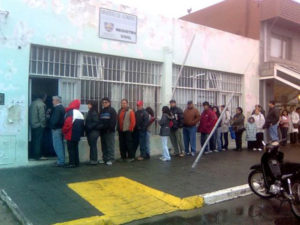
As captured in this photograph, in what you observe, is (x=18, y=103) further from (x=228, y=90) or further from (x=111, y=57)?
(x=228, y=90)

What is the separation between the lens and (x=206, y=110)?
34.0 ft

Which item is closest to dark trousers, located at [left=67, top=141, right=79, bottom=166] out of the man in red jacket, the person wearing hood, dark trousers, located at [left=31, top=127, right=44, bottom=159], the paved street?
the person wearing hood

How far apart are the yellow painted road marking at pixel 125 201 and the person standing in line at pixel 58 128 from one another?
65.2 inches

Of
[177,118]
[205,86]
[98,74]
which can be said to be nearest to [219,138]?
[205,86]

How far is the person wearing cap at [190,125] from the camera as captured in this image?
978 cm

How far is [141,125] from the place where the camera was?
8.88 m

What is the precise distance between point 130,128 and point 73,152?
1613 millimetres

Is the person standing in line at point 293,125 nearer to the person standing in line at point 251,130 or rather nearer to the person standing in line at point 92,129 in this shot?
the person standing in line at point 251,130

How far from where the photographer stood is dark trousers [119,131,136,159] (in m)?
8.69

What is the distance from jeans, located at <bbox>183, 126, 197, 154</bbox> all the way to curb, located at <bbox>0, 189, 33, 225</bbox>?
569 cm

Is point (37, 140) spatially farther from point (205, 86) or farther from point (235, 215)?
point (205, 86)

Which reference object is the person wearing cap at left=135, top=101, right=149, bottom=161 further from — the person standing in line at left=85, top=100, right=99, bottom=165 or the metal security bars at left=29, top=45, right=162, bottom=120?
the person standing in line at left=85, top=100, right=99, bottom=165

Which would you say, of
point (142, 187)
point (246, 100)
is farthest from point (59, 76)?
point (246, 100)

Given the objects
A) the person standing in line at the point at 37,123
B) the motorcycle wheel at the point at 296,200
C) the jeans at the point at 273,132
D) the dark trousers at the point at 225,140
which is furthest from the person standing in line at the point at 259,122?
the person standing in line at the point at 37,123
